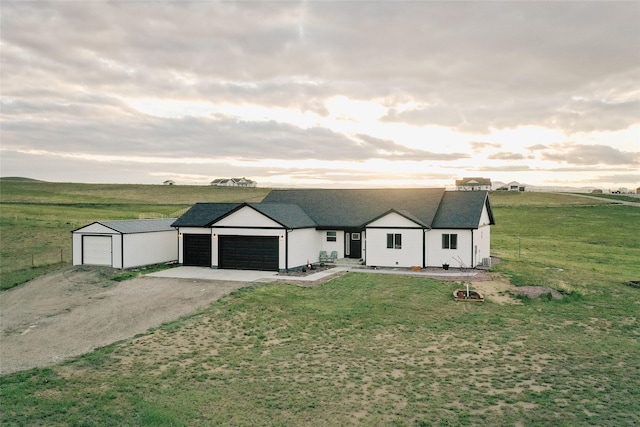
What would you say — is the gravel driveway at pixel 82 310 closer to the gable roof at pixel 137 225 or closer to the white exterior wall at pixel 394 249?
the gable roof at pixel 137 225

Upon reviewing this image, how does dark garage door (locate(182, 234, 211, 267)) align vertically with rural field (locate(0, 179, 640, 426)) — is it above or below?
above

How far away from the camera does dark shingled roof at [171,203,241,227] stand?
33.1 metres

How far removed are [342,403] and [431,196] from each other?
81.4 feet

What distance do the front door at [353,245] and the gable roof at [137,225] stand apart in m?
12.6

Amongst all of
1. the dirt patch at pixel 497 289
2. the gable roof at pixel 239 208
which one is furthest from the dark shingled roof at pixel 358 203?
the dirt patch at pixel 497 289

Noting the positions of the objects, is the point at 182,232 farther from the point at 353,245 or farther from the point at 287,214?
the point at 353,245

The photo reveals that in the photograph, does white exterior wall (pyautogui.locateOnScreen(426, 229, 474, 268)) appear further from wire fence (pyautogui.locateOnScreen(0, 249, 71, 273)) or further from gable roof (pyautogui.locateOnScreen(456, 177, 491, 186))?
gable roof (pyautogui.locateOnScreen(456, 177, 491, 186))

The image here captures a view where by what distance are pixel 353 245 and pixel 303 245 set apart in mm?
4120

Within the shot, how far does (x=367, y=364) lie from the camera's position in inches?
611

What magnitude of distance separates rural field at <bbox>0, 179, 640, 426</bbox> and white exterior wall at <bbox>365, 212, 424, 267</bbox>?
370cm

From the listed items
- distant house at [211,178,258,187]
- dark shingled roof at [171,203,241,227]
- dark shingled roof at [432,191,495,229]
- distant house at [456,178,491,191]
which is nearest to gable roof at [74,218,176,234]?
dark shingled roof at [171,203,241,227]

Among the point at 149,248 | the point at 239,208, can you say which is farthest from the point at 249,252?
the point at 149,248

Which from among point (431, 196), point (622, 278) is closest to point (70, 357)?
point (431, 196)

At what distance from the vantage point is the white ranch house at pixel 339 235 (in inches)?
1225
